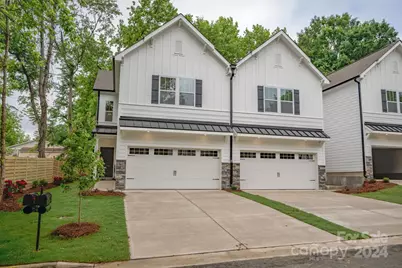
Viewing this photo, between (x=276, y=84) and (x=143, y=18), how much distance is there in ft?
52.8

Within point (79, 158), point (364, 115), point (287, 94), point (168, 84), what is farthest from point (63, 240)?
point (364, 115)

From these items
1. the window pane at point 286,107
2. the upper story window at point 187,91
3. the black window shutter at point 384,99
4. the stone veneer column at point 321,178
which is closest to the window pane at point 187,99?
the upper story window at point 187,91

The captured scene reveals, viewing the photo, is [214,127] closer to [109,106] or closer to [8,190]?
[109,106]

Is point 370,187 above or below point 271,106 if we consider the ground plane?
below

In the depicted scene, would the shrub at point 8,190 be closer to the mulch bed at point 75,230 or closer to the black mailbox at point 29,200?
the mulch bed at point 75,230

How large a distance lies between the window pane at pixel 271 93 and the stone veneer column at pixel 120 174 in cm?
837

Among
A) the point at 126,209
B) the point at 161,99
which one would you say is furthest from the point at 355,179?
Result: the point at 126,209

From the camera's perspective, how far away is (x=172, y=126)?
1299cm

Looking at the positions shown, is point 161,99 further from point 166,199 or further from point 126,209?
point 126,209

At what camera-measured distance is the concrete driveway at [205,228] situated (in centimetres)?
554

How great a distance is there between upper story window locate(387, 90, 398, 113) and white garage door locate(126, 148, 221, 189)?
11274 mm

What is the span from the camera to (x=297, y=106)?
15.4 meters

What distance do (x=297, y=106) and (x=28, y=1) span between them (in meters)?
13.1

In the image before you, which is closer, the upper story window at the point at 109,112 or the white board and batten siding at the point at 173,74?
the white board and batten siding at the point at 173,74
